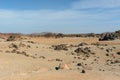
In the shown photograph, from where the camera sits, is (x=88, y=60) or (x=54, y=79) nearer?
(x=54, y=79)

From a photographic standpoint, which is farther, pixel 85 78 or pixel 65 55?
pixel 65 55

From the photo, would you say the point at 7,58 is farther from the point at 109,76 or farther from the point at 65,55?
the point at 109,76

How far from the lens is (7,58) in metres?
25.4

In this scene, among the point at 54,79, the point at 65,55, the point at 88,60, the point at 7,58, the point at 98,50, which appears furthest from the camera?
the point at 98,50

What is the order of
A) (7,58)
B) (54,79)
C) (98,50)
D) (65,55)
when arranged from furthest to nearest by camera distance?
(98,50) → (65,55) → (7,58) → (54,79)

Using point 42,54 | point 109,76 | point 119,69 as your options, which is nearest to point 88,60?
point 42,54

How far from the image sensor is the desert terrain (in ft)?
58.5

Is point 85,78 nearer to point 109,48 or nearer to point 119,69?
point 119,69

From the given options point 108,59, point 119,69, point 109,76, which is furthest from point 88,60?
point 109,76

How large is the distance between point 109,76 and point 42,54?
1345 cm

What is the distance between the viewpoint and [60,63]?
2286 centimetres

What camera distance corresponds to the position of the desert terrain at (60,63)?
1784 cm

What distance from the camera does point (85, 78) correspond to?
675 inches

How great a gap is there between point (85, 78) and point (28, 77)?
2.81 m
